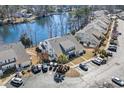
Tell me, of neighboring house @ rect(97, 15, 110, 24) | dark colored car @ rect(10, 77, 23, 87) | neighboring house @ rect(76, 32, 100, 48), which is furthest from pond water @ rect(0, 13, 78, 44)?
dark colored car @ rect(10, 77, 23, 87)

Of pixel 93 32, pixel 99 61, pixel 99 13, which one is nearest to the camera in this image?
pixel 99 61

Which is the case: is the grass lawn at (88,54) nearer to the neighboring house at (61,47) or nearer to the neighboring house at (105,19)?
the neighboring house at (61,47)

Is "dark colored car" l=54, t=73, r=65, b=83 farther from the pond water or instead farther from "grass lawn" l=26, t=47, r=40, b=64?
the pond water

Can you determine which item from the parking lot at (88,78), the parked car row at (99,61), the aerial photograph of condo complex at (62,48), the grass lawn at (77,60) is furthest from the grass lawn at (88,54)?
the parking lot at (88,78)

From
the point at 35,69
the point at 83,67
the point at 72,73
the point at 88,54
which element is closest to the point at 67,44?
the point at 88,54

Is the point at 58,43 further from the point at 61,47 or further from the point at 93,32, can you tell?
the point at 93,32
